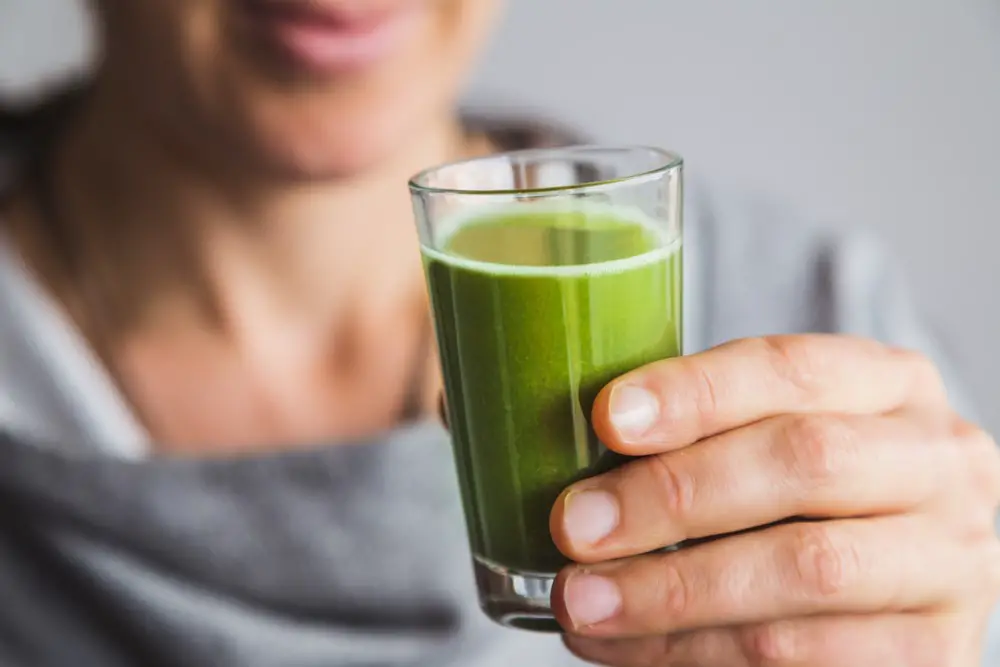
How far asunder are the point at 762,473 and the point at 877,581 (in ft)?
0.53

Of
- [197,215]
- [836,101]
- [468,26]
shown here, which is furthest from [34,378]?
[836,101]

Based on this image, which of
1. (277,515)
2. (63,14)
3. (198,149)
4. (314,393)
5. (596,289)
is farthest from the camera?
(63,14)

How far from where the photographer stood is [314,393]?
1.65 m

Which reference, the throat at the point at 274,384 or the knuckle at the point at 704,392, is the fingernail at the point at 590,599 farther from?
the throat at the point at 274,384

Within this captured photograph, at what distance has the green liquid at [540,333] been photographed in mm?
732

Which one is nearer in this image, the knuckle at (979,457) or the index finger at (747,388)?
the index finger at (747,388)

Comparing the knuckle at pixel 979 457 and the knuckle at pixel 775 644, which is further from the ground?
the knuckle at pixel 979 457

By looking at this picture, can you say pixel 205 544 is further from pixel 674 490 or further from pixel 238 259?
pixel 674 490

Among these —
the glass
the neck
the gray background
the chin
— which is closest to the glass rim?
the glass

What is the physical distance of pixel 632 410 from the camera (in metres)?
0.72

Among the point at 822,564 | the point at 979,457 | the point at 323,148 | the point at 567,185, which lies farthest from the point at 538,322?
the point at 323,148

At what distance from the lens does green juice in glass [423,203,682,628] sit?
0.73m

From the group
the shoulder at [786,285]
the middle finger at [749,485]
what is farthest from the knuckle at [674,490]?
the shoulder at [786,285]

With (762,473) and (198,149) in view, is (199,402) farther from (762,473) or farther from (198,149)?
(762,473)
